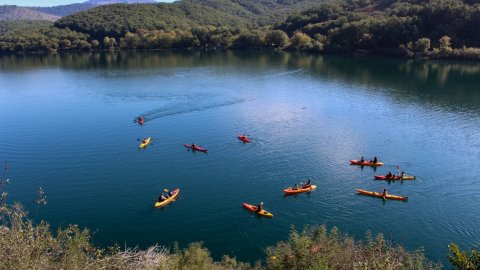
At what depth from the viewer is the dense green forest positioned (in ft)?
381

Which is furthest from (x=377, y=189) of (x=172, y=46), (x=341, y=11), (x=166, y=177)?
(x=172, y=46)

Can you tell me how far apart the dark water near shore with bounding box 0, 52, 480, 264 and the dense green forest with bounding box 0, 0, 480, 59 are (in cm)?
2175

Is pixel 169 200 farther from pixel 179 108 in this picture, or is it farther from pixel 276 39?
pixel 276 39

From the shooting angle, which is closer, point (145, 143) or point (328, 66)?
point (145, 143)

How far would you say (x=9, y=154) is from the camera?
51531 millimetres

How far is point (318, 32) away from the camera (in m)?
148

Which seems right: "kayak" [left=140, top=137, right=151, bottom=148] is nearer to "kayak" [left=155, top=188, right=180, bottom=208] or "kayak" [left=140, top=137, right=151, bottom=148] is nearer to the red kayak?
the red kayak

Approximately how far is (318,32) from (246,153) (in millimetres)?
108778

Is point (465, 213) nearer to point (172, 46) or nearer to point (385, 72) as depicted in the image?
point (385, 72)

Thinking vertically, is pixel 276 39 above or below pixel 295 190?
above

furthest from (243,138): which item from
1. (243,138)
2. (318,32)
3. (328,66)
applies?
(318,32)

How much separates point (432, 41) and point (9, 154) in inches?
4417

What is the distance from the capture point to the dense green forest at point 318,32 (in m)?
116

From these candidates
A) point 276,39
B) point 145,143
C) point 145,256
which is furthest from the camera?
point 276,39
